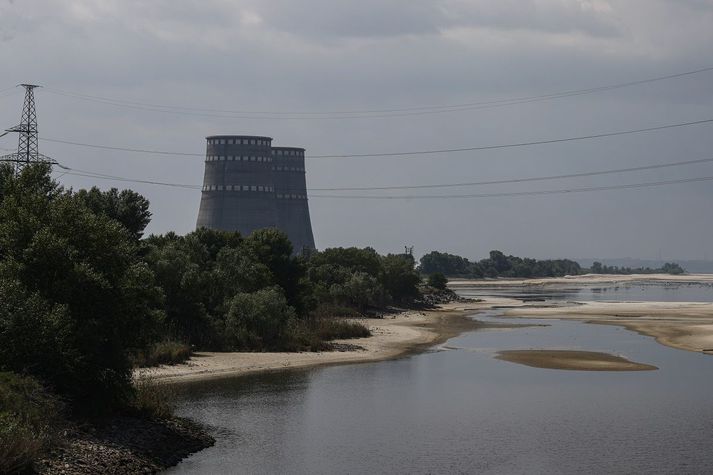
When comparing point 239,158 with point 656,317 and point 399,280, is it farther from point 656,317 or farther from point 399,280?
point 656,317

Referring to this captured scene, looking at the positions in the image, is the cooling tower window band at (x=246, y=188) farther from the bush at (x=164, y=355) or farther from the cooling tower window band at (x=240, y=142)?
the bush at (x=164, y=355)

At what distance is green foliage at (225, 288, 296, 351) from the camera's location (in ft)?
201

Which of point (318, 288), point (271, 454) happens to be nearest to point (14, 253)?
point (271, 454)

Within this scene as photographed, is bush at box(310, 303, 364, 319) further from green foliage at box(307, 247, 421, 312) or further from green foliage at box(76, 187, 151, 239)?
green foliage at box(76, 187, 151, 239)

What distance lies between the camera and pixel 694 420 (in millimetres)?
40469

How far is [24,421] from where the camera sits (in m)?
27.2

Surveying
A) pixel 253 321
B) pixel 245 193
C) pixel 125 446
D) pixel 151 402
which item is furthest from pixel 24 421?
pixel 245 193

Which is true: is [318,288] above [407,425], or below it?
above

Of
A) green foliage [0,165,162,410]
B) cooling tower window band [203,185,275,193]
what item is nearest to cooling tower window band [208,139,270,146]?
cooling tower window band [203,185,275,193]

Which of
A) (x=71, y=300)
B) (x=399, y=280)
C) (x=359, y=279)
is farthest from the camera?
(x=399, y=280)

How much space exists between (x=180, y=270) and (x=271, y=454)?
87.8ft

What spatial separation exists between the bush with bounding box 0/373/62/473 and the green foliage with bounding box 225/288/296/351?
31.7 meters

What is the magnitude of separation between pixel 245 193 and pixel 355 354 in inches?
3450

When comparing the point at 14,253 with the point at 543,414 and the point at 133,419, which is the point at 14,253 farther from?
the point at 543,414
